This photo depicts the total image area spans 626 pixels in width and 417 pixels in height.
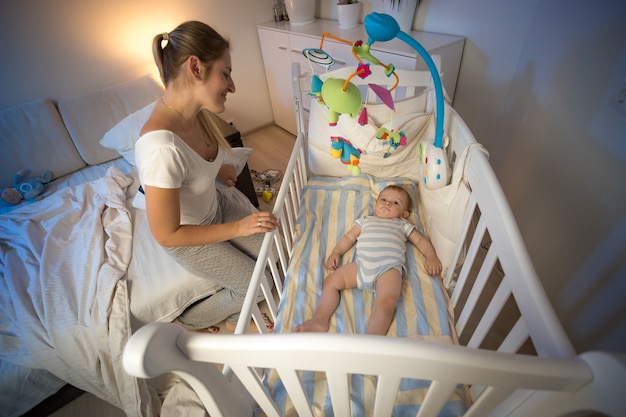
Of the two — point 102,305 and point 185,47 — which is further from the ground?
point 185,47

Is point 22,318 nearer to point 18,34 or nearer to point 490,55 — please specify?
point 18,34

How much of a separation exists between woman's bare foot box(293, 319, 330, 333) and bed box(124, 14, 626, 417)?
4 centimetres

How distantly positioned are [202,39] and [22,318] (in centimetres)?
113

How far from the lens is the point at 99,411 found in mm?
1153

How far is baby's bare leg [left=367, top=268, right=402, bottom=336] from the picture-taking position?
2.86 feet

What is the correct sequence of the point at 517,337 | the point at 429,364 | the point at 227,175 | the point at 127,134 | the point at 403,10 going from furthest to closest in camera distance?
the point at 127,134 → the point at 403,10 → the point at 227,175 → the point at 517,337 → the point at 429,364

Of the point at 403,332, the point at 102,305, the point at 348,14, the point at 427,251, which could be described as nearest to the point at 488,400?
the point at 403,332

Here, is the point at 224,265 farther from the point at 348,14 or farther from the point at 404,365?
the point at 348,14

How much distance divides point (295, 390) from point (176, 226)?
0.57 m

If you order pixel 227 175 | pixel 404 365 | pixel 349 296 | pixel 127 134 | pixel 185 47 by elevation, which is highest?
pixel 185 47

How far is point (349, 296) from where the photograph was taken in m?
0.99

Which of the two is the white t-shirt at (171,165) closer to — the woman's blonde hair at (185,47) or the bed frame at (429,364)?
the woman's blonde hair at (185,47)

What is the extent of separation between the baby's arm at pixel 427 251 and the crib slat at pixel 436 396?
23.4 inches

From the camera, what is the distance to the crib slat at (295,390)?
473 millimetres
